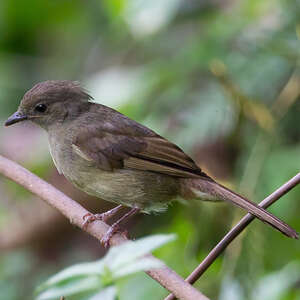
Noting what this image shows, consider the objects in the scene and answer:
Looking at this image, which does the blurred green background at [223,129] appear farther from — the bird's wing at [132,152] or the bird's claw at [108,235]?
the bird's claw at [108,235]

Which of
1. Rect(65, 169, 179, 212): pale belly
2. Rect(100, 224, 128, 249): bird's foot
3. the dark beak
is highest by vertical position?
the dark beak

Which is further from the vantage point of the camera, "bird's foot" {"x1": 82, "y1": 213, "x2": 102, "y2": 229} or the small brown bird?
the small brown bird

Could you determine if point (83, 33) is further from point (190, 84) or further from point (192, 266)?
point (192, 266)

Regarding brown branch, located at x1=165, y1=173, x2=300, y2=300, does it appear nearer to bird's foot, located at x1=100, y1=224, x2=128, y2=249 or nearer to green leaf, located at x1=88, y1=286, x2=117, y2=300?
green leaf, located at x1=88, y1=286, x2=117, y2=300

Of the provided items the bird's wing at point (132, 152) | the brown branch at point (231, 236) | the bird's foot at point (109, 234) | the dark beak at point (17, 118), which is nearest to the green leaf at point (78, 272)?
the brown branch at point (231, 236)

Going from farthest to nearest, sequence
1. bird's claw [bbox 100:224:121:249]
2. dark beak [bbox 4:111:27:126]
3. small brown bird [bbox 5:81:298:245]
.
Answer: dark beak [bbox 4:111:27:126], small brown bird [bbox 5:81:298:245], bird's claw [bbox 100:224:121:249]

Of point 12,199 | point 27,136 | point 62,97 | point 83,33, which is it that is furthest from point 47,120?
point 83,33

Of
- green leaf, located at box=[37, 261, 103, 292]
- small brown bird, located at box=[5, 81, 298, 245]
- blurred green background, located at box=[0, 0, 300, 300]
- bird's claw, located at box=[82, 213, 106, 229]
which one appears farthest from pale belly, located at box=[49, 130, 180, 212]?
green leaf, located at box=[37, 261, 103, 292]

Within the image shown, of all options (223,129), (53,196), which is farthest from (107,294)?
(223,129)
